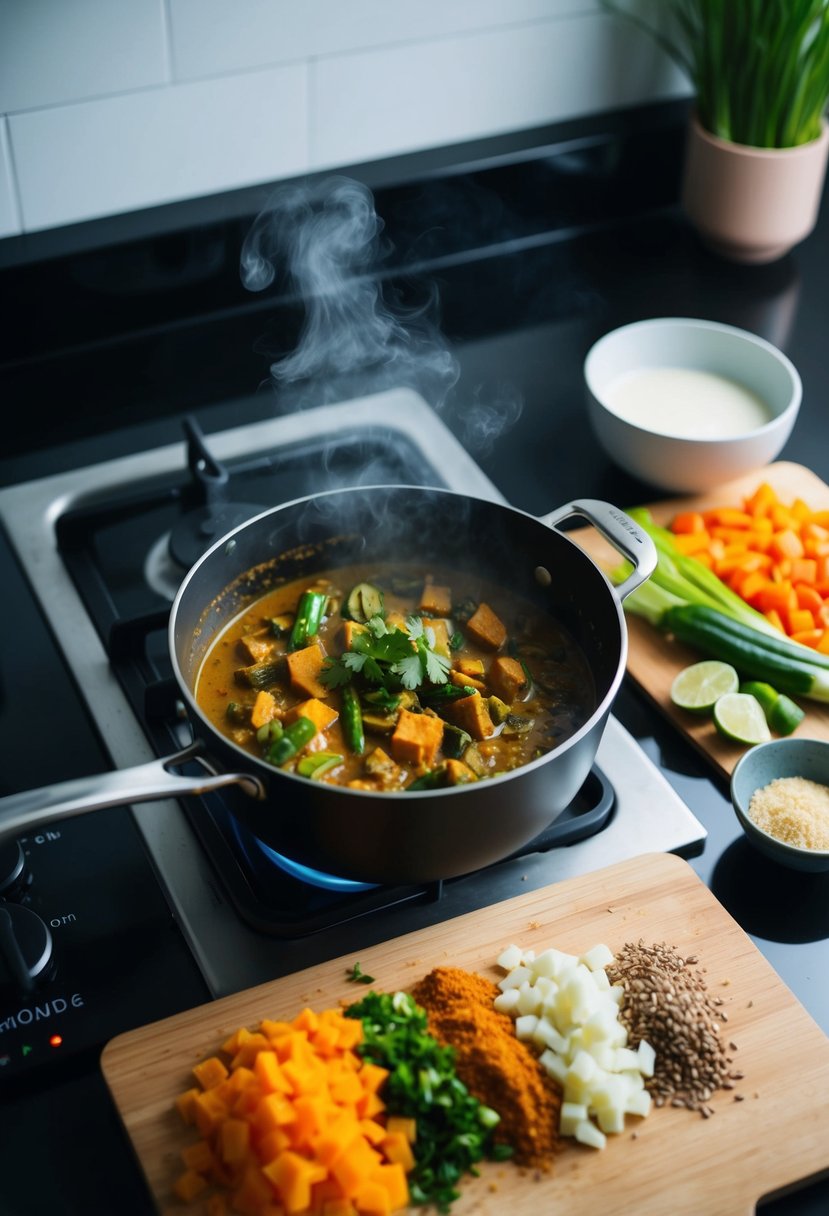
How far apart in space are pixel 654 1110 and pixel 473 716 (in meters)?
0.45

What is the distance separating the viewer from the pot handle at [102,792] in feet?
3.55

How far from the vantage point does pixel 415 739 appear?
1382 millimetres

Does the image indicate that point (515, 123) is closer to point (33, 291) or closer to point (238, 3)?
point (238, 3)

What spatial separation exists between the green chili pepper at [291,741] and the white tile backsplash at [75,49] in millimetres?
1034

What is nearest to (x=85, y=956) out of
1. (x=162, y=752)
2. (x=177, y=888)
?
(x=177, y=888)

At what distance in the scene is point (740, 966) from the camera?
1307 mm

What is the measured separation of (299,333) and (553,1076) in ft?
4.43

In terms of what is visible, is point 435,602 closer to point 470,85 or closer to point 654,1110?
point 654,1110

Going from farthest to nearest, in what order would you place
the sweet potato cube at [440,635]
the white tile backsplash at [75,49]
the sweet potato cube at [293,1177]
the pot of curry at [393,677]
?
the white tile backsplash at [75,49]
the sweet potato cube at [440,635]
the pot of curry at [393,677]
the sweet potato cube at [293,1177]

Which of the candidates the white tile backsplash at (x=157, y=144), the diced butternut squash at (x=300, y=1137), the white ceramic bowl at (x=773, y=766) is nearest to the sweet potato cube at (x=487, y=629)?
the white ceramic bowl at (x=773, y=766)

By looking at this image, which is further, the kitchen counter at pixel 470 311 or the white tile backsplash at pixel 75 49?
the kitchen counter at pixel 470 311

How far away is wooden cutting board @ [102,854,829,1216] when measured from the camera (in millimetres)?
1130

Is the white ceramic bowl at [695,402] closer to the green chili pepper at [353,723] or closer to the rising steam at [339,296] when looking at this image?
the rising steam at [339,296]

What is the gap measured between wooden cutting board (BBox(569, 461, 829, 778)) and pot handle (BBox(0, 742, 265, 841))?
0.63m
